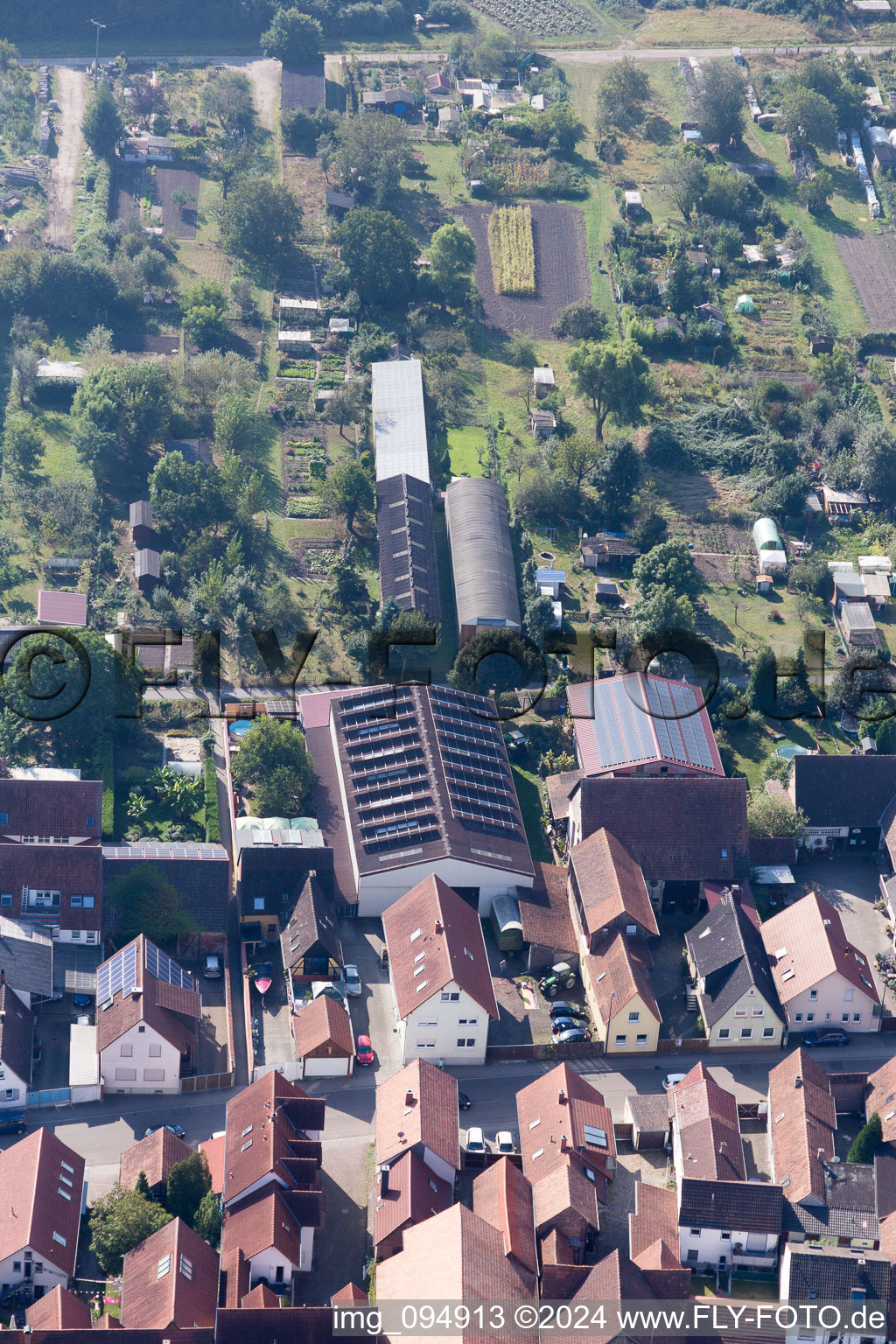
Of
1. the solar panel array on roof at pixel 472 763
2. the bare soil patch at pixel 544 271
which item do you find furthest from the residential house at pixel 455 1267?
the bare soil patch at pixel 544 271

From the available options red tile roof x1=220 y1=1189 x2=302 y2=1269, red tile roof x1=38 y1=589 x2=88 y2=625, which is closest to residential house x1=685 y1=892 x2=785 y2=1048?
red tile roof x1=220 y1=1189 x2=302 y2=1269

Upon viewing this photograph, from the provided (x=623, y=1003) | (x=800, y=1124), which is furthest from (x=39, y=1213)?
(x=800, y=1124)

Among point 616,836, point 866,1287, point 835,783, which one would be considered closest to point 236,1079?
point 616,836

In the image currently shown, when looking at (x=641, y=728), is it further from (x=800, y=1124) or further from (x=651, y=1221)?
(x=651, y=1221)

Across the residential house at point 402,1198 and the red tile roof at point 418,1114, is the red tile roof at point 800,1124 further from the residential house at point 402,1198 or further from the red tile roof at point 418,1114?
the residential house at point 402,1198

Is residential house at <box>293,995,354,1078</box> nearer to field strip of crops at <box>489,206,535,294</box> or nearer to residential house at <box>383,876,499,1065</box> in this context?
residential house at <box>383,876,499,1065</box>

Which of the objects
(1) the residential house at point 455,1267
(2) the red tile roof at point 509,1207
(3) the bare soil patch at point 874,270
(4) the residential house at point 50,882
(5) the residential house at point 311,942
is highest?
(3) the bare soil patch at point 874,270
